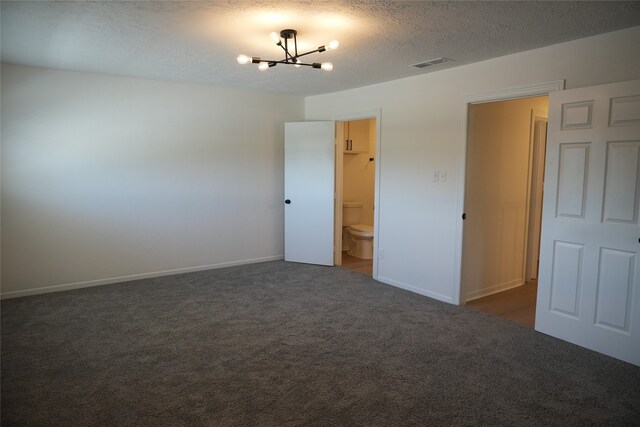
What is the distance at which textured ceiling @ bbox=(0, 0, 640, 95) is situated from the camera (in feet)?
8.54

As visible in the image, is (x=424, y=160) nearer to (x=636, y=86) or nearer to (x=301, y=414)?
(x=636, y=86)

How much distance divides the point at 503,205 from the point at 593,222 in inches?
59.9

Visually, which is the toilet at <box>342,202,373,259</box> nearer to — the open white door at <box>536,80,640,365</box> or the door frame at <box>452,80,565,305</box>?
the door frame at <box>452,80,565,305</box>

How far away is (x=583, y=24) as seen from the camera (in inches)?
112

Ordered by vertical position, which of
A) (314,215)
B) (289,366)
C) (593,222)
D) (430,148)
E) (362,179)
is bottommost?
(289,366)

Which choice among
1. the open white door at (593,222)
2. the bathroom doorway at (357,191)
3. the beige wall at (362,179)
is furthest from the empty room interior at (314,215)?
the beige wall at (362,179)

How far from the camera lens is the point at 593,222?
3057 millimetres

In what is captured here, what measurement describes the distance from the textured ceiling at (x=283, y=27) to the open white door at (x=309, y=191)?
5.04ft

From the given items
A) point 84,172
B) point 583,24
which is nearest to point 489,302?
point 583,24

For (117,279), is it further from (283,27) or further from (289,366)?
(283,27)

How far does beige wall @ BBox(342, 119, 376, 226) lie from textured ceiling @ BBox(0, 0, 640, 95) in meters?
2.77

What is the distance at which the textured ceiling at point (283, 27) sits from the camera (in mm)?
2604

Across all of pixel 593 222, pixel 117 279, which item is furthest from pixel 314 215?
pixel 593 222

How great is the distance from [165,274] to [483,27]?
4343 mm
